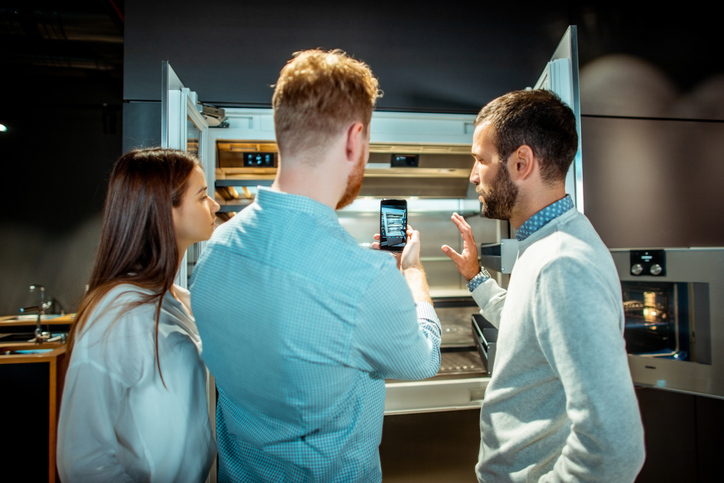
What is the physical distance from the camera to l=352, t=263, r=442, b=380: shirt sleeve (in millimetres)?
653

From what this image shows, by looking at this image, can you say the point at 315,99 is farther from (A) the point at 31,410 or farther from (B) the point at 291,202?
(A) the point at 31,410

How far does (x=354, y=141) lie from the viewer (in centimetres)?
74

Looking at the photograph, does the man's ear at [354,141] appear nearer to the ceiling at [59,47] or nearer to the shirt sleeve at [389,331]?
the shirt sleeve at [389,331]

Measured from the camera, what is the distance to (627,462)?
0.70 m

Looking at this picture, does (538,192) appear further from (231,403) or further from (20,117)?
(20,117)

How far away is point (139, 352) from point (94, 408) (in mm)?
140

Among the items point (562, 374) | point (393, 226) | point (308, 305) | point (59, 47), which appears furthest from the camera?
point (59, 47)

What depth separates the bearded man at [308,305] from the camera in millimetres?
647

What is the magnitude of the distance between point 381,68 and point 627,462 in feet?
5.69

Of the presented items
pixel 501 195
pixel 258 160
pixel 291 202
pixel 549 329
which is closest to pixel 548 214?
pixel 501 195

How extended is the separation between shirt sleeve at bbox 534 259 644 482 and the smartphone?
1.89ft

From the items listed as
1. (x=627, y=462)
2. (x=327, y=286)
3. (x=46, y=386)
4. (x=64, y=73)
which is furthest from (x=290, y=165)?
(x=64, y=73)

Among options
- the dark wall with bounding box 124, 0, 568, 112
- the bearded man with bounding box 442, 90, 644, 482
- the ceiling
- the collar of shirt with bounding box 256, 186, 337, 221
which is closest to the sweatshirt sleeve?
the bearded man with bounding box 442, 90, 644, 482

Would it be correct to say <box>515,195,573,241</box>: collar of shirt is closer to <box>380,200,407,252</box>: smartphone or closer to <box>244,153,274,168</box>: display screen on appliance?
<box>380,200,407,252</box>: smartphone
